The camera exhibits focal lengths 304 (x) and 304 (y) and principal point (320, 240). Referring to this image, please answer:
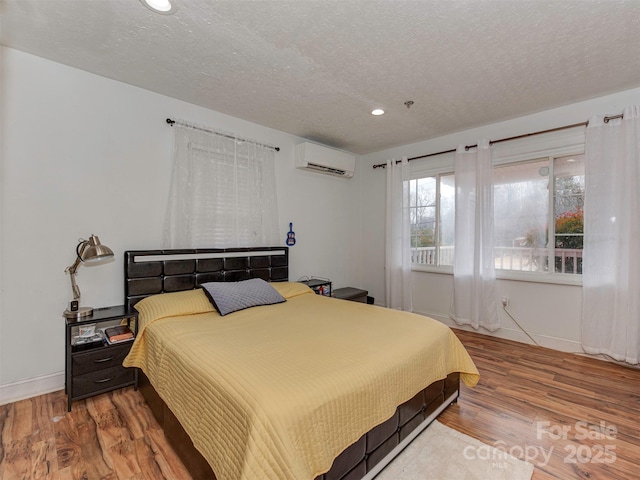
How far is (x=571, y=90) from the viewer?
2.82m

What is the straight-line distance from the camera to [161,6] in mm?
1779

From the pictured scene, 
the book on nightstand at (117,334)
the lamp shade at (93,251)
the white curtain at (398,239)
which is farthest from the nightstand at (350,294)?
the lamp shade at (93,251)

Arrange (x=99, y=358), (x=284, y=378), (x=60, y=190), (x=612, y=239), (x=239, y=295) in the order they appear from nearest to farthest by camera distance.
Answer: (x=284, y=378), (x=99, y=358), (x=60, y=190), (x=239, y=295), (x=612, y=239)

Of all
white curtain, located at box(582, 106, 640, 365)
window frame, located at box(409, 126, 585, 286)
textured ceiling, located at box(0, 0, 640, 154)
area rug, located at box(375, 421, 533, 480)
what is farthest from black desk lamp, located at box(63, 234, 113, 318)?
white curtain, located at box(582, 106, 640, 365)

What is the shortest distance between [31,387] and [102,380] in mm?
580

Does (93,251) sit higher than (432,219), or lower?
lower

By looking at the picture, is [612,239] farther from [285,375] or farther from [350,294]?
[285,375]

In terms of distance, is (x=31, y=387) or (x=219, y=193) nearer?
(x=31, y=387)

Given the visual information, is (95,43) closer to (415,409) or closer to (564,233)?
(415,409)

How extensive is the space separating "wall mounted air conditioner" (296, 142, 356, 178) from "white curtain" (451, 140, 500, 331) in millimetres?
1499

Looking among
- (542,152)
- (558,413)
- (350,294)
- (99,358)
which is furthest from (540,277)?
(99,358)

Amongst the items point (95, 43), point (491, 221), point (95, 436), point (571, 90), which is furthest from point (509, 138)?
point (95, 436)

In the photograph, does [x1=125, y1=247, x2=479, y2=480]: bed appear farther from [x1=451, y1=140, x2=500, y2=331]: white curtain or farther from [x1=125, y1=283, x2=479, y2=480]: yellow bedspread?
[x1=451, y1=140, x2=500, y2=331]: white curtain

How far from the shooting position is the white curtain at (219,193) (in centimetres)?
299
